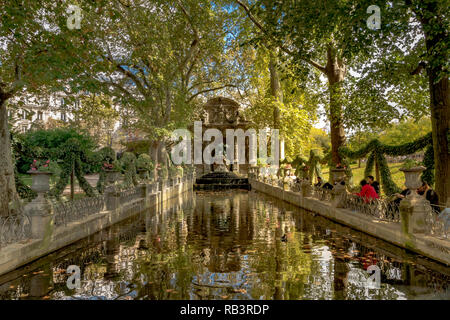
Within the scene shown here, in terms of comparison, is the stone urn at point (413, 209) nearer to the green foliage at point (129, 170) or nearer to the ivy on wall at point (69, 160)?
the ivy on wall at point (69, 160)

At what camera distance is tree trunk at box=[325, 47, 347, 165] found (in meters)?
18.2

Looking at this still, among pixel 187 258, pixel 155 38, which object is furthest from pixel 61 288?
pixel 155 38

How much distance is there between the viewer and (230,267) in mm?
7691

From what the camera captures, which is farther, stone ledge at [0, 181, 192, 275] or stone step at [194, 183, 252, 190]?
stone step at [194, 183, 252, 190]

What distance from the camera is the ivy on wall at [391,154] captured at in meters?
12.8

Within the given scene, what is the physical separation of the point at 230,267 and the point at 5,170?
26.6ft

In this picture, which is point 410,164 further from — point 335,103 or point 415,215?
point 335,103

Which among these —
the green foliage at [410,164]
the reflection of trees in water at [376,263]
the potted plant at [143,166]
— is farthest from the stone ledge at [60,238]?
the green foliage at [410,164]

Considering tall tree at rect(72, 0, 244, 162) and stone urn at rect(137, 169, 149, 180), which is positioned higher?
tall tree at rect(72, 0, 244, 162)

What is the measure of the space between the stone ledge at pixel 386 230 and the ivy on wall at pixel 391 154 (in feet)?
8.29

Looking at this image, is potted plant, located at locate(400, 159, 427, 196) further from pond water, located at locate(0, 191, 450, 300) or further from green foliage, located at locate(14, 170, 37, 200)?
green foliage, located at locate(14, 170, 37, 200)

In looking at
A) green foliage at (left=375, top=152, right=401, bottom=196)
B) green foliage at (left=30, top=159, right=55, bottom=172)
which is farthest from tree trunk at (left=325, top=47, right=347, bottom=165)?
green foliage at (left=30, top=159, right=55, bottom=172)

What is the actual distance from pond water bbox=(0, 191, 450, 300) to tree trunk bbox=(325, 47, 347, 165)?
8.04 metres

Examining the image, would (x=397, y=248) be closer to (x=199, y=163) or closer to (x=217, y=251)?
(x=217, y=251)
